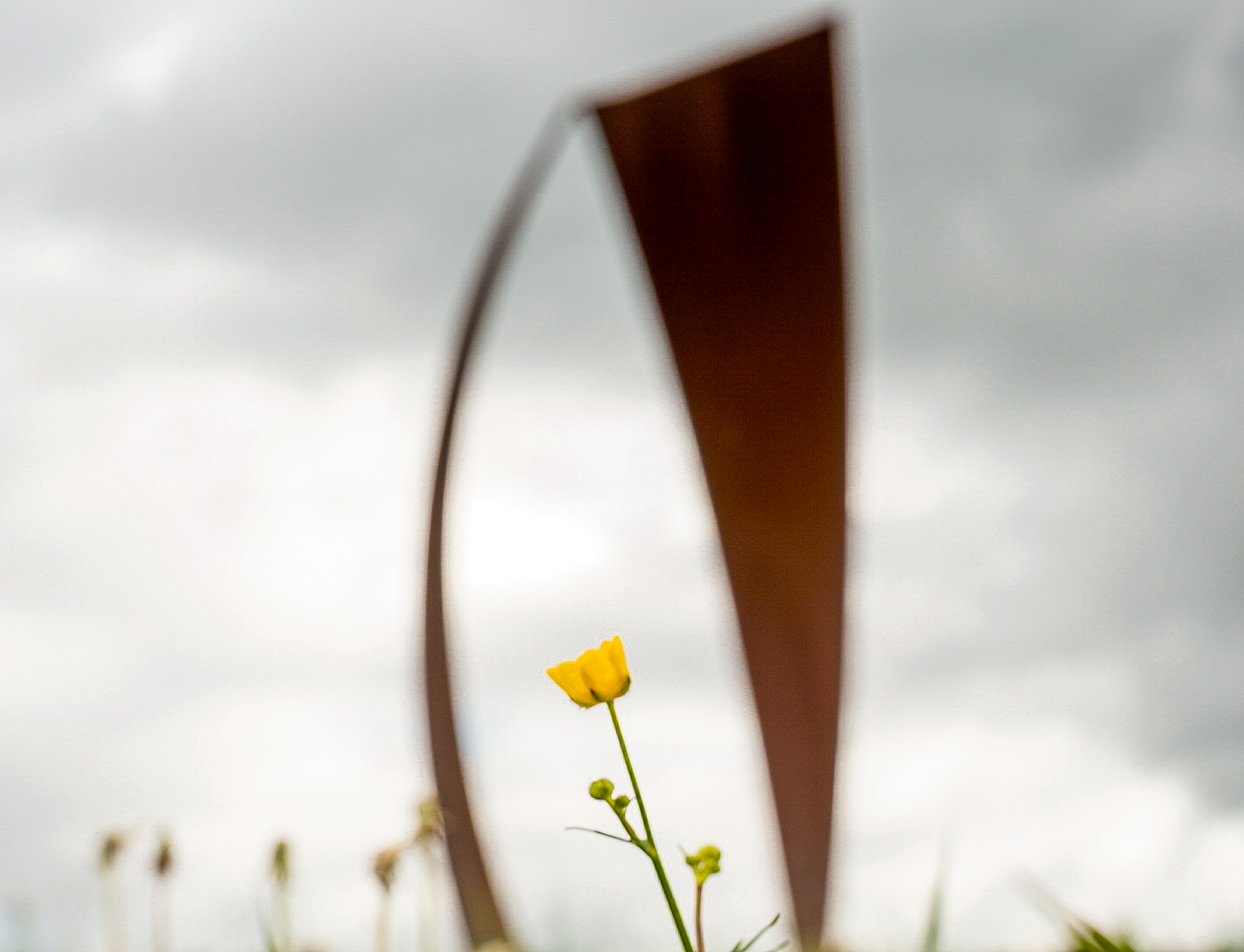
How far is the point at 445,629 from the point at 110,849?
550 centimetres

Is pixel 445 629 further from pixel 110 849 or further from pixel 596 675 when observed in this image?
pixel 596 675

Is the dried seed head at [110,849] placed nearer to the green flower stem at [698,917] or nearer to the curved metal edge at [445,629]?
the green flower stem at [698,917]

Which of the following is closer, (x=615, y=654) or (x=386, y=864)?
(x=615, y=654)

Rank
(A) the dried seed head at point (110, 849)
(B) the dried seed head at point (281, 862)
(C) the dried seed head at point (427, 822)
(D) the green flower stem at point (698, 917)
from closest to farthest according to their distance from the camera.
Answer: (D) the green flower stem at point (698, 917), (C) the dried seed head at point (427, 822), (B) the dried seed head at point (281, 862), (A) the dried seed head at point (110, 849)

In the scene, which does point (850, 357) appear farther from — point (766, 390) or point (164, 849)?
point (164, 849)

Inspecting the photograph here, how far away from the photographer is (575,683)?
1251mm

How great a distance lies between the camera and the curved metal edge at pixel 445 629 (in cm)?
734

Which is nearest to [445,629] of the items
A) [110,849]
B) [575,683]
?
[110,849]

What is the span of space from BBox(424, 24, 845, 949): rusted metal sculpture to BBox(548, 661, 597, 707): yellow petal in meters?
6.55

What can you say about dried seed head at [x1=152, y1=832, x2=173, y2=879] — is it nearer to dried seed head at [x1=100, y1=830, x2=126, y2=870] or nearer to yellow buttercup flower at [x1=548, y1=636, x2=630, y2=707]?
dried seed head at [x1=100, y1=830, x2=126, y2=870]

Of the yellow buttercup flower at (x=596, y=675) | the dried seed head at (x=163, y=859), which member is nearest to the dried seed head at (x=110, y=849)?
the dried seed head at (x=163, y=859)

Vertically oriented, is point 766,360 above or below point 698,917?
above

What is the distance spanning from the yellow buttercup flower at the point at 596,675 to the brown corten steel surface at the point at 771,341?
656cm

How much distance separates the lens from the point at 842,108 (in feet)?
25.8
